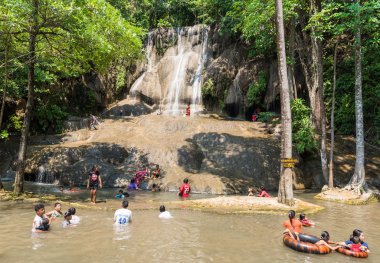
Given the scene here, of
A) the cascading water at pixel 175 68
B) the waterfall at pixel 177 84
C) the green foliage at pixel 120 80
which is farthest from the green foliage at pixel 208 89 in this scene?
the green foliage at pixel 120 80

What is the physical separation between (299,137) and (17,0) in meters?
17.1

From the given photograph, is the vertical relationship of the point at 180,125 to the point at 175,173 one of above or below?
above

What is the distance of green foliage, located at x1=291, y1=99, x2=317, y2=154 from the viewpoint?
2208 centimetres

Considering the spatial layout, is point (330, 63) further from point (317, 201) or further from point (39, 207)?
point (39, 207)

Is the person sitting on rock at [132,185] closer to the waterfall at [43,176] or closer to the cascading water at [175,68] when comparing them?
the waterfall at [43,176]

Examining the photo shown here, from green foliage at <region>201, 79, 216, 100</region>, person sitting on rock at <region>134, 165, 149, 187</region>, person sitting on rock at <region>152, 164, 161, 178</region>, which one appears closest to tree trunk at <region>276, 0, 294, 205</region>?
person sitting on rock at <region>152, 164, 161, 178</region>

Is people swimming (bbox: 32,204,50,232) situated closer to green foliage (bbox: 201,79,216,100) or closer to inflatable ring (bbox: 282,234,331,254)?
inflatable ring (bbox: 282,234,331,254)

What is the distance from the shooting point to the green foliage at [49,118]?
29.2m

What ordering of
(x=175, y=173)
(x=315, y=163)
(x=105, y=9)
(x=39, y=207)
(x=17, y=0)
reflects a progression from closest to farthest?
(x=39, y=207), (x=17, y=0), (x=105, y=9), (x=175, y=173), (x=315, y=163)

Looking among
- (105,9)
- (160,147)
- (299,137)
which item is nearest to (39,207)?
(105,9)

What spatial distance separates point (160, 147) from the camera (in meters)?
24.4

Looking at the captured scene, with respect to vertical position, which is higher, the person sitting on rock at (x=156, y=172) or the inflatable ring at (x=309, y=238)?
the person sitting on rock at (x=156, y=172)

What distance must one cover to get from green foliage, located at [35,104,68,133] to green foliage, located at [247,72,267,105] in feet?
55.7

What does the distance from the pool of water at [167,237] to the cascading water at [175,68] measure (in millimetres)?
23114
